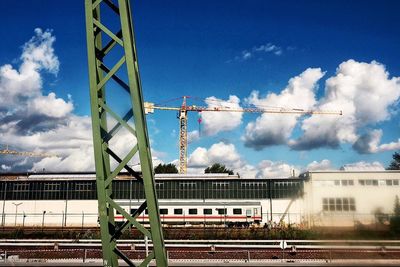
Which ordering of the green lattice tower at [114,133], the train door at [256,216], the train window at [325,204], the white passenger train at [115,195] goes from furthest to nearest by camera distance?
the white passenger train at [115,195], the train door at [256,216], the train window at [325,204], the green lattice tower at [114,133]

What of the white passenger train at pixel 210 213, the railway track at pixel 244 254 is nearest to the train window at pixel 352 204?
the railway track at pixel 244 254

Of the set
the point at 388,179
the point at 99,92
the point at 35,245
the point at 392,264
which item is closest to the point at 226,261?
the point at 392,264

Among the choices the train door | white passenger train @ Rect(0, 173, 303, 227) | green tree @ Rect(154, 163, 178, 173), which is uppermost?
green tree @ Rect(154, 163, 178, 173)

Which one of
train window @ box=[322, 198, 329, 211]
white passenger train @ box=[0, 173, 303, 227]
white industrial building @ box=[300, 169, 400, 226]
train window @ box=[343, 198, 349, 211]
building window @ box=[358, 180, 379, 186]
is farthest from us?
white passenger train @ box=[0, 173, 303, 227]

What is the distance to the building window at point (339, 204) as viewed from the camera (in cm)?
3472

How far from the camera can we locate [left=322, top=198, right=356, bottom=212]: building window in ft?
114

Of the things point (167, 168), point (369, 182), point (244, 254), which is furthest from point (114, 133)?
point (167, 168)

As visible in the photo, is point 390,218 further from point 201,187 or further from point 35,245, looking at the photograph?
point 201,187

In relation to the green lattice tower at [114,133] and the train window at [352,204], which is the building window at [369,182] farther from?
the green lattice tower at [114,133]

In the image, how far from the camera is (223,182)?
60469 mm

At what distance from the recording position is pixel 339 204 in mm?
36250

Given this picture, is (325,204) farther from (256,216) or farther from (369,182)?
(256,216)

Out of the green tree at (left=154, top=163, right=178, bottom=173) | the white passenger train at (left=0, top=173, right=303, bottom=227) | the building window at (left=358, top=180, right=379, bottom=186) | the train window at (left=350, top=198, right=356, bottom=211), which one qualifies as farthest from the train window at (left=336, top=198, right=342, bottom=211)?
the green tree at (left=154, top=163, right=178, bottom=173)

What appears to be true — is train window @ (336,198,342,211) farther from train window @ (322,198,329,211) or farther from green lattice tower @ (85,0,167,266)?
green lattice tower @ (85,0,167,266)
